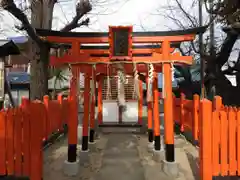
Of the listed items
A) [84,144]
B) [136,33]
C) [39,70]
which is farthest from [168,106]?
[39,70]

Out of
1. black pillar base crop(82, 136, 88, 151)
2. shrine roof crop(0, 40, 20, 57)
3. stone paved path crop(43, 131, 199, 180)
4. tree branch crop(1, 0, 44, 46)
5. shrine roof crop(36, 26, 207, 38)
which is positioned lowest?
stone paved path crop(43, 131, 199, 180)

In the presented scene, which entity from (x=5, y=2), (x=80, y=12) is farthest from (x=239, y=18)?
(x=5, y=2)

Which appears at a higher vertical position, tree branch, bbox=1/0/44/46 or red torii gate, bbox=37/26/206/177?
tree branch, bbox=1/0/44/46

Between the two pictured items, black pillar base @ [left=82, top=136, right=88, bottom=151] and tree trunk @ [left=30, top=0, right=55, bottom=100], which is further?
black pillar base @ [left=82, top=136, right=88, bottom=151]

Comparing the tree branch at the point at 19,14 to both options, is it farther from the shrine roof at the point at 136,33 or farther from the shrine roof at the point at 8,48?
the shrine roof at the point at 8,48

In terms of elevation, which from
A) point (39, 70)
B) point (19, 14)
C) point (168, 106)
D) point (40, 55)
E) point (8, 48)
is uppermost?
point (19, 14)

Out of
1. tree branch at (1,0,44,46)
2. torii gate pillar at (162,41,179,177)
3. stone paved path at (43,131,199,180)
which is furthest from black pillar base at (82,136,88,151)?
tree branch at (1,0,44,46)

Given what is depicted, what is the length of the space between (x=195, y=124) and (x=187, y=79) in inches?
378

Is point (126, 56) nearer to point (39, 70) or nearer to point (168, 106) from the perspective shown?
point (168, 106)

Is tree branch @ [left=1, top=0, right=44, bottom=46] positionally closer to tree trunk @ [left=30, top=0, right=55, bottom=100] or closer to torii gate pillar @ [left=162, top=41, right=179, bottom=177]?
tree trunk @ [left=30, top=0, right=55, bottom=100]

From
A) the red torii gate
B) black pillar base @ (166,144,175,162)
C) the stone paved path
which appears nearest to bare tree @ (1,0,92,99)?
the red torii gate

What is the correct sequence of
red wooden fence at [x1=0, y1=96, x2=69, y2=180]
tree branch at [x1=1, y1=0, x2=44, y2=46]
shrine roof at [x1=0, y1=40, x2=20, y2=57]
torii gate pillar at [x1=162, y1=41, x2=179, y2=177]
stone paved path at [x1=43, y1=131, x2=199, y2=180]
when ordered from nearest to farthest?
red wooden fence at [x1=0, y1=96, x2=69, y2=180] → tree branch at [x1=1, y1=0, x2=44, y2=46] → torii gate pillar at [x1=162, y1=41, x2=179, y2=177] → stone paved path at [x1=43, y1=131, x2=199, y2=180] → shrine roof at [x1=0, y1=40, x2=20, y2=57]

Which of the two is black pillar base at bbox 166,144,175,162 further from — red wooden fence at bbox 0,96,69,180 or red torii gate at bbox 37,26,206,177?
red wooden fence at bbox 0,96,69,180

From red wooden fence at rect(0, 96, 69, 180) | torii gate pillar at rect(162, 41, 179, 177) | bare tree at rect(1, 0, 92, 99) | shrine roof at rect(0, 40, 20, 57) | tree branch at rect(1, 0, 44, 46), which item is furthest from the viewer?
bare tree at rect(1, 0, 92, 99)
